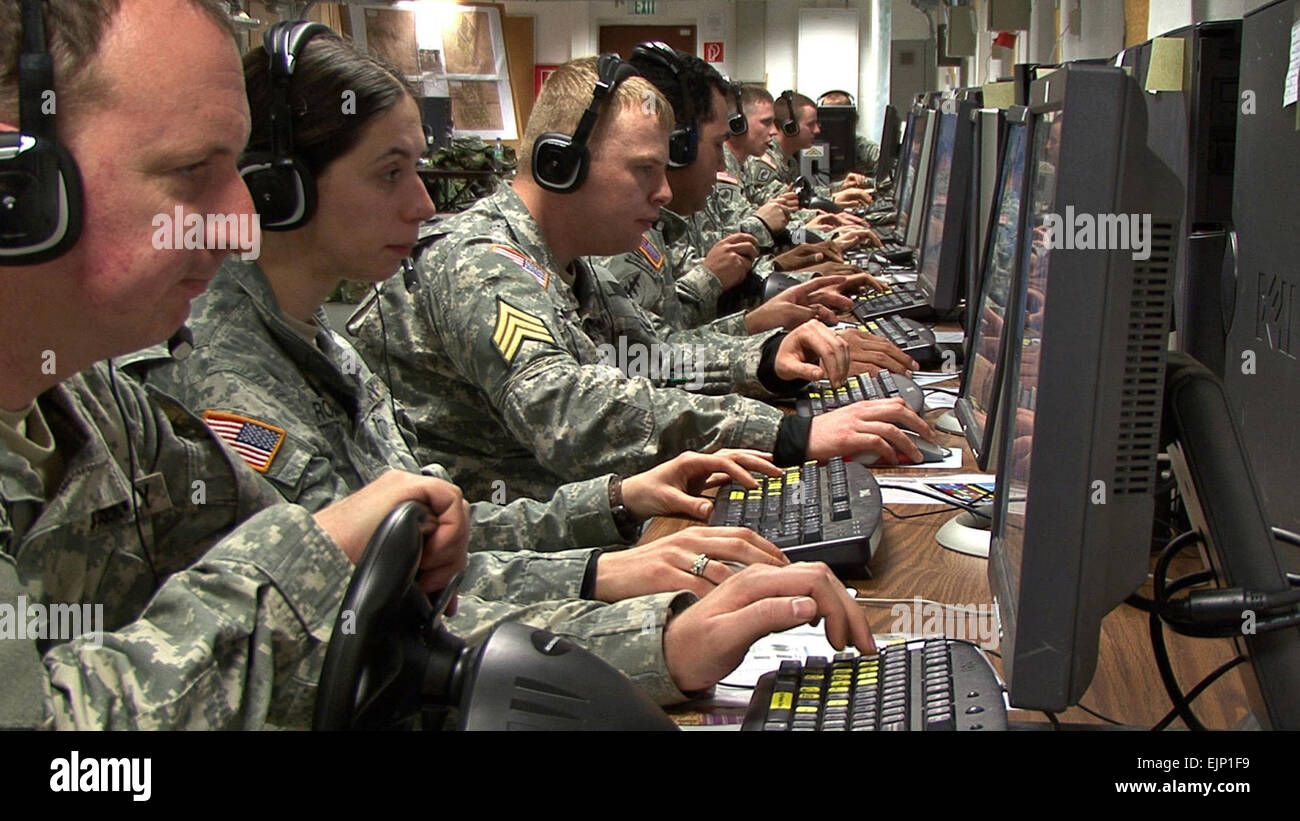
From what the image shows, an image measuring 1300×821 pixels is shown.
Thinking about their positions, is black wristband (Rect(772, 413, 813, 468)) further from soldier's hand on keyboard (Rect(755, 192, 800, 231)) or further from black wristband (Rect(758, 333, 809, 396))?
soldier's hand on keyboard (Rect(755, 192, 800, 231))

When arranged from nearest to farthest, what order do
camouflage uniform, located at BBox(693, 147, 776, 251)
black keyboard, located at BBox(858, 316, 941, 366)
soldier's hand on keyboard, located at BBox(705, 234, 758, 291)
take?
black keyboard, located at BBox(858, 316, 941, 366) → soldier's hand on keyboard, located at BBox(705, 234, 758, 291) → camouflage uniform, located at BBox(693, 147, 776, 251)

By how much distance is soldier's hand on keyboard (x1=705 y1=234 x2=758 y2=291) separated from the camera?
11.4ft

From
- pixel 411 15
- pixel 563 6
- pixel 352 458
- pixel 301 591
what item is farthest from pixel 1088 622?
pixel 563 6

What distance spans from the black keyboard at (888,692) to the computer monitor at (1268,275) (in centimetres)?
36

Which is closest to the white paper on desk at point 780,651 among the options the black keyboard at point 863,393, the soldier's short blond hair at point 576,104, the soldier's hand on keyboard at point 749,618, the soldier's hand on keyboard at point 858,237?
→ the soldier's hand on keyboard at point 749,618

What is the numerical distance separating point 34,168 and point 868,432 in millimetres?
1240

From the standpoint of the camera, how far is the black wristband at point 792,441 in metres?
1.83

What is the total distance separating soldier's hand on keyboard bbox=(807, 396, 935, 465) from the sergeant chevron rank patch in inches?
16.9

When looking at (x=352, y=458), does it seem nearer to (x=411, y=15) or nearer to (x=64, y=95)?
(x=64, y=95)

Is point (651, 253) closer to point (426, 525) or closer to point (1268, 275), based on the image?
point (1268, 275)

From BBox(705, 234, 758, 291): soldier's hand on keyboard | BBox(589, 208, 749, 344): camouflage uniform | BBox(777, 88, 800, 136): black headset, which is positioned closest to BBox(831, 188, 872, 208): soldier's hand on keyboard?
BBox(777, 88, 800, 136): black headset

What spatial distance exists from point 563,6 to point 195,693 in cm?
1306

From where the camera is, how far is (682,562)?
1.26 meters
